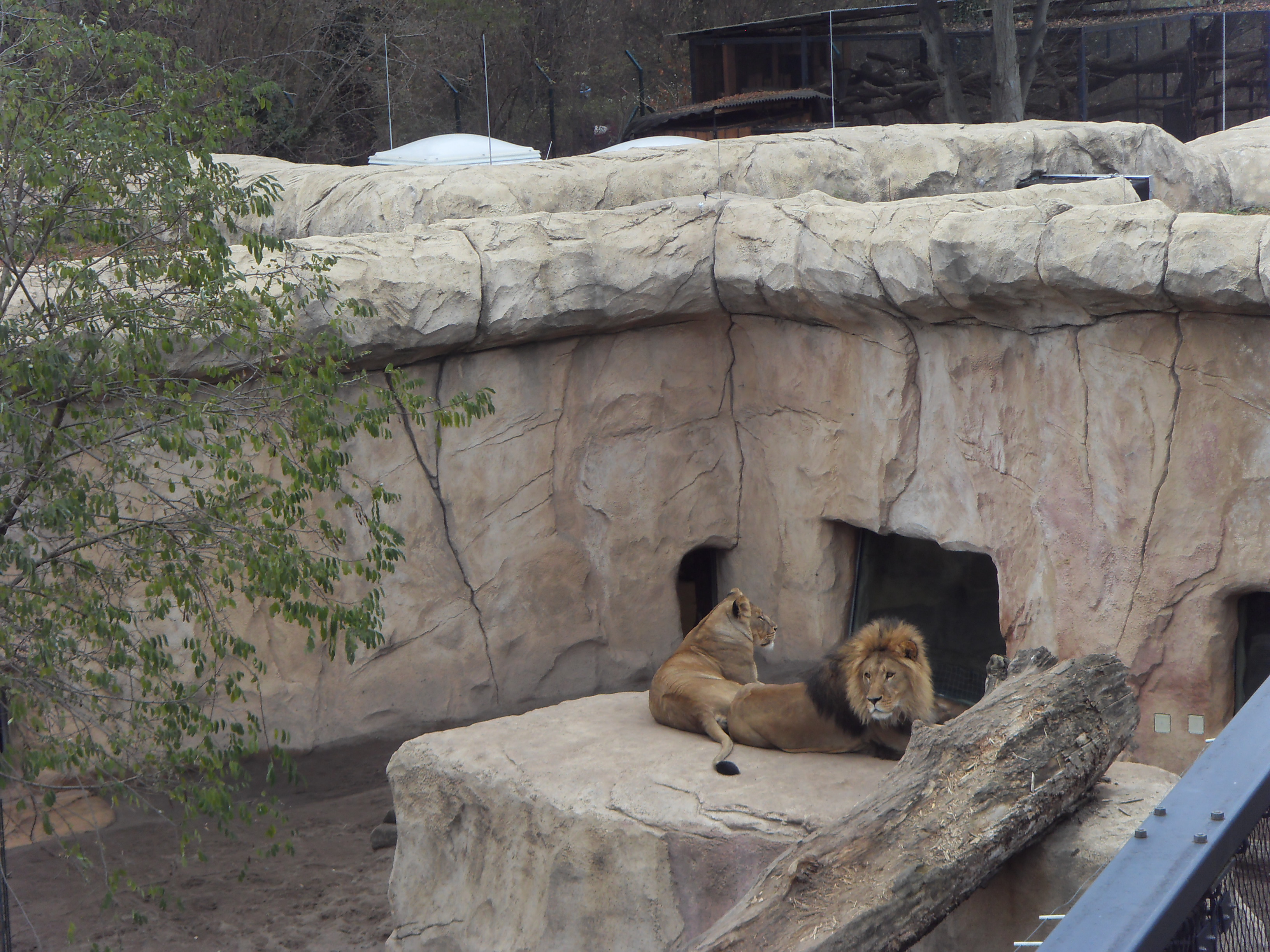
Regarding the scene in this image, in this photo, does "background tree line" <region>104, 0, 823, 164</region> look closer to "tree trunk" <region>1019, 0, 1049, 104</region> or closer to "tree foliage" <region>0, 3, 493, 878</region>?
"tree trunk" <region>1019, 0, 1049, 104</region>

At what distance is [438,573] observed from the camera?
25.5 feet

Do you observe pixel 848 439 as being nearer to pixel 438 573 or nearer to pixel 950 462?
pixel 950 462

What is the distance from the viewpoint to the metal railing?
1219mm

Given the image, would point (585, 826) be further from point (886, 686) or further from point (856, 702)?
point (886, 686)

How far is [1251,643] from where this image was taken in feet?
20.6

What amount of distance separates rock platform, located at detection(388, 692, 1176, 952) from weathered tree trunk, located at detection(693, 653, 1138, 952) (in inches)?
9.9

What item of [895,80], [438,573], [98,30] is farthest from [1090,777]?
[895,80]

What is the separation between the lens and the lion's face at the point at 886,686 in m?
4.62

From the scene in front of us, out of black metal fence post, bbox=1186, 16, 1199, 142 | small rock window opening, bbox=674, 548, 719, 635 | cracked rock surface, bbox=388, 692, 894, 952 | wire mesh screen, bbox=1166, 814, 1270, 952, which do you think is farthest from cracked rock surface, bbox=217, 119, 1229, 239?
wire mesh screen, bbox=1166, 814, 1270, 952

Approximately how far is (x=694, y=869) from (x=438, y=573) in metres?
3.70

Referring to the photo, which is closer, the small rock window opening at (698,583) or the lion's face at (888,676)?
the lion's face at (888,676)

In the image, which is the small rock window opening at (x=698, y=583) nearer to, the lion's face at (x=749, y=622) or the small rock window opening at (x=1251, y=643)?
the lion's face at (x=749, y=622)

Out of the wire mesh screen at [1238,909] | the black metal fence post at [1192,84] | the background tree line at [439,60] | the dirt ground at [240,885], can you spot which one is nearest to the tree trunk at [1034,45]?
the black metal fence post at [1192,84]

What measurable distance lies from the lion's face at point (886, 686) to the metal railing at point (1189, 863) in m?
3.04
